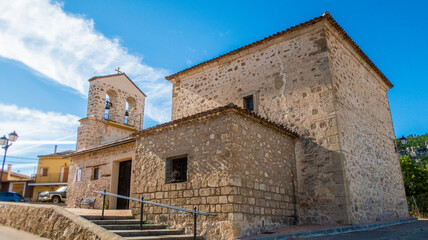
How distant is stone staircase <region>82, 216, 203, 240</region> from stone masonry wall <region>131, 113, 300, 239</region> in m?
0.26

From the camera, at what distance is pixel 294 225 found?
8.35 m

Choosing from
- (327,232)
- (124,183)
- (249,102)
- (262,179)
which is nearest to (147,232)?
(262,179)

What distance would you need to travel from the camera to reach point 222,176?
680 centimetres

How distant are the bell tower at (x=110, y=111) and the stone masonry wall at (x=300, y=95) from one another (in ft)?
16.2

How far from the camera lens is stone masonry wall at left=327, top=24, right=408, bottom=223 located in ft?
29.4

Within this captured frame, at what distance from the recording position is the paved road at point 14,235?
6.45 metres

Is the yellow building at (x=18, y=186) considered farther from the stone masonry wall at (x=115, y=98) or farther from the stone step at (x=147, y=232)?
the stone step at (x=147, y=232)

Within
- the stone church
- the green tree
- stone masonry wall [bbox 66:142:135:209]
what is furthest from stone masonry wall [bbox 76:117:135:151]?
the green tree

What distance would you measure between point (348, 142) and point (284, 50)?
11.8ft

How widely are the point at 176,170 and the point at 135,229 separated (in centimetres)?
172

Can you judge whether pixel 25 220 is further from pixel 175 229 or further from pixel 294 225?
pixel 294 225

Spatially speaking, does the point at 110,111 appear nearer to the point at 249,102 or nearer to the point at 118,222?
the point at 249,102

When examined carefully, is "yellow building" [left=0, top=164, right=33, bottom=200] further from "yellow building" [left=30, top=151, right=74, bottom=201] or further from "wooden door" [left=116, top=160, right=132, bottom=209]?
"wooden door" [left=116, top=160, right=132, bottom=209]

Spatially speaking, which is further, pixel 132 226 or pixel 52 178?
pixel 52 178
